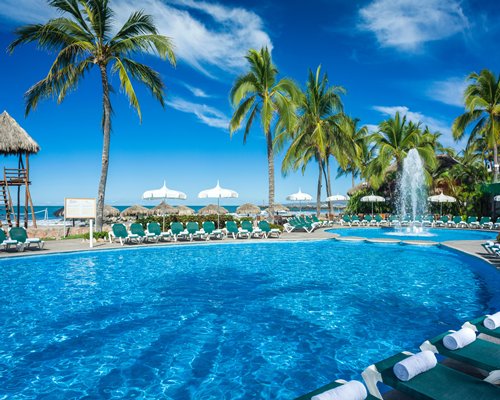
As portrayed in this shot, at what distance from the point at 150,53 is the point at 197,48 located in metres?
3.81

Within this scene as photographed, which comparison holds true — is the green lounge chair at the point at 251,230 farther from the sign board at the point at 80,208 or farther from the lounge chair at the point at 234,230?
the sign board at the point at 80,208

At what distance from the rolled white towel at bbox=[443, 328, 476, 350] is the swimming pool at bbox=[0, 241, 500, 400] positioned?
139 cm

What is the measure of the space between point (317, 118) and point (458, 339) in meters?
22.1

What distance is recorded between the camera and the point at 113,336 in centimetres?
496

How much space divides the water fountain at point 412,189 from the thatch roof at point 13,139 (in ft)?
80.3

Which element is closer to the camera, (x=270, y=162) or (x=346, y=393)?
(x=346, y=393)

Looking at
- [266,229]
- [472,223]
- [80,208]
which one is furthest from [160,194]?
[472,223]

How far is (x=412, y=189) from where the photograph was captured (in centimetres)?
2880

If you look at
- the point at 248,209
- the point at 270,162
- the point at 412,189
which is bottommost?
the point at 248,209

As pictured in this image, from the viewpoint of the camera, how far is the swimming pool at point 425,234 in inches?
707

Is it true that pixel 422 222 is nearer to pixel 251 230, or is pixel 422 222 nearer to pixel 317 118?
pixel 317 118

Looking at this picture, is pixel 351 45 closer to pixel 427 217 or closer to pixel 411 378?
pixel 427 217

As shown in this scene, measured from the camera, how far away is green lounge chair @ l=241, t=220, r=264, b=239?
16703 mm

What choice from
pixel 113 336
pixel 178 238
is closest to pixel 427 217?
pixel 178 238
